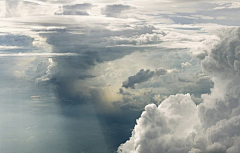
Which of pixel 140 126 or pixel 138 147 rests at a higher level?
pixel 140 126

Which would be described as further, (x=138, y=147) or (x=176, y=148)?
(x=138, y=147)

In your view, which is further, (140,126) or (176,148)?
(140,126)

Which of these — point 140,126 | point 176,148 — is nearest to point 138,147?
point 140,126

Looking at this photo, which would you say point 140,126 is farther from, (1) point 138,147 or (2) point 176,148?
(2) point 176,148
